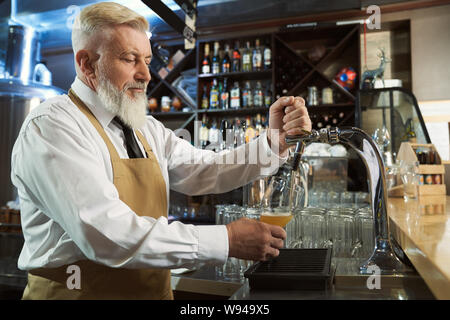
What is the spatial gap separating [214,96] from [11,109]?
1.99 meters

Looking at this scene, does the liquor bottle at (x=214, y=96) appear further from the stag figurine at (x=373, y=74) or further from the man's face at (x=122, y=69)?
the man's face at (x=122, y=69)

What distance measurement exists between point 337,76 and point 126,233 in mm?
3423

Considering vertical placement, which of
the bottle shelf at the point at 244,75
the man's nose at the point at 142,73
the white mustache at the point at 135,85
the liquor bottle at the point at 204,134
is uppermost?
the bottle shelf at the point at 244,75

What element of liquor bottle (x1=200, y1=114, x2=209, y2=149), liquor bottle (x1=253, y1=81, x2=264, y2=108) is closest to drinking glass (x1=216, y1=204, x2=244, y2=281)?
liquor bottle (x1=253, y1=81, x2=264, y2=108)

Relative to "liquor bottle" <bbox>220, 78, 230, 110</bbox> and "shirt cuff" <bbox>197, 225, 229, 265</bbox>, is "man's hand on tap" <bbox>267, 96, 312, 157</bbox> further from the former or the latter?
"liquor bottle" <bbox>220, 78, 230, 110</bbox>

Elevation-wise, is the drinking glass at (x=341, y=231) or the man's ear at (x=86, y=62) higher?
the man's ear at (x=86, y=62)

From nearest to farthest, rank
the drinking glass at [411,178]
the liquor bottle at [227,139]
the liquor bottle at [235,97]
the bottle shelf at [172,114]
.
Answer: the drinking glass at [411,178] < the liquor bottle at [227,139] < the liquor bottle at [235,97] < the bottle shelf at [172,114]

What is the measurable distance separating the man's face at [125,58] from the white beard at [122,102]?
0.01m

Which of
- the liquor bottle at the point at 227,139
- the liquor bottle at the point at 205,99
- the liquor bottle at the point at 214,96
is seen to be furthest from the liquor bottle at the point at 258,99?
the liquor bottle at the point at 227,139

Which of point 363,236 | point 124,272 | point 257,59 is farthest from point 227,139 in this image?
point 124,272

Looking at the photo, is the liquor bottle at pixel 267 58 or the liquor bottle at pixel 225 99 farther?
the liquor bottle at pixel 225 99

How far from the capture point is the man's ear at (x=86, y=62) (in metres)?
1.33

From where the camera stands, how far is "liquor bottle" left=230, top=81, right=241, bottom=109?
13.0ft
